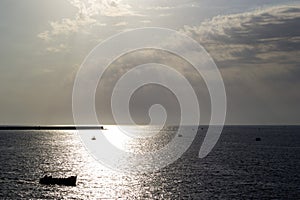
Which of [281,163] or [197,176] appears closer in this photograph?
[197,176]

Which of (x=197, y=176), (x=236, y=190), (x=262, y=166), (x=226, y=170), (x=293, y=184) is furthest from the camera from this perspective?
(x=262, y=166)

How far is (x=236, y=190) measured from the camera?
9881cm

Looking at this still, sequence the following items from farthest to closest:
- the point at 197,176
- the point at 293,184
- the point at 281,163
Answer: the point at 281,163
the point at 197,176
the point at 293,184

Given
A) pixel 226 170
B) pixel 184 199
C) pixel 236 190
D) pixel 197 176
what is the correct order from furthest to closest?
pixel 226 170 → pixel 197 176 → pixel 236 190 → pixel 184 199

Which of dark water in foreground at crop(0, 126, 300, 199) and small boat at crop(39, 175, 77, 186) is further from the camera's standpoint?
small boat at crop(39, 175, 77, 186)

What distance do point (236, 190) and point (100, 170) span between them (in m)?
61.0

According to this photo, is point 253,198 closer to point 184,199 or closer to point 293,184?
point 184,199

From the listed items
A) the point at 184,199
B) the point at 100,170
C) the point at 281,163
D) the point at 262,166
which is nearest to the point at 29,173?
the point at 100,170

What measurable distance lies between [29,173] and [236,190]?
224 feet

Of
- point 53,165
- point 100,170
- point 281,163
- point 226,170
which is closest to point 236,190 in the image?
point 226,170

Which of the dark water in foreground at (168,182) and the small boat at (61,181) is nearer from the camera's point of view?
the dark water in foreground at (168,182)

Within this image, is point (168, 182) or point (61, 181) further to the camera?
point (168, 182)

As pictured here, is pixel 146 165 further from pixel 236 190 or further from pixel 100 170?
pixel 236 190

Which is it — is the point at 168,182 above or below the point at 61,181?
below
